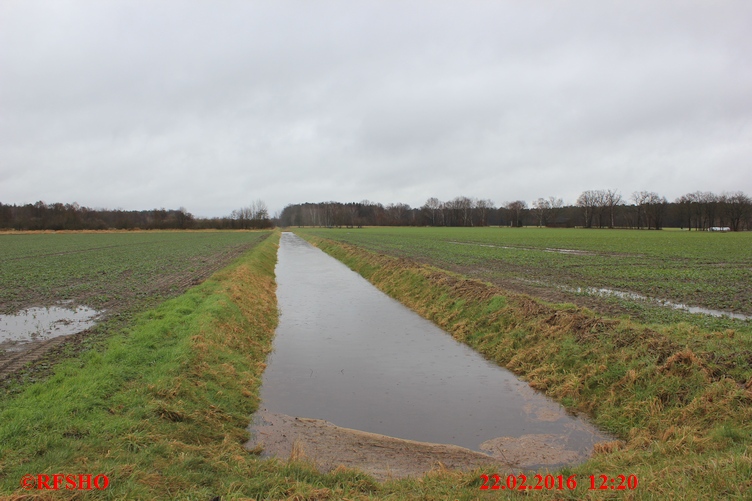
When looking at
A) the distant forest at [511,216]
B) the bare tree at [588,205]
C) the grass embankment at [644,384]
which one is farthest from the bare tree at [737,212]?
the grass embankment at [644,384]

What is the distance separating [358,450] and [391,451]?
552mm

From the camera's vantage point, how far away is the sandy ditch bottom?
21.5 feet

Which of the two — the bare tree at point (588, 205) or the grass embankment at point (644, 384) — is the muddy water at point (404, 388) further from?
the bare tree at point (588, 205)

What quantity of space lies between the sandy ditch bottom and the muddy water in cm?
21

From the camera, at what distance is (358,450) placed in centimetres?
710

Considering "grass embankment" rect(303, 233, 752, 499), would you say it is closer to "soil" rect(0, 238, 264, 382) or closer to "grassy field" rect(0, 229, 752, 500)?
"grassy field" rect(0, 229, 752, 500)

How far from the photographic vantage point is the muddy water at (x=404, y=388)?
314 inches

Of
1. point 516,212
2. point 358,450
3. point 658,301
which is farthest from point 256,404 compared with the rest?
point 516,212

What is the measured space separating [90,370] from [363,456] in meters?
5.82

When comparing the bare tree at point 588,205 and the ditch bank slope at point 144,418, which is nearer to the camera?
the ditch bank slope at point 144,418

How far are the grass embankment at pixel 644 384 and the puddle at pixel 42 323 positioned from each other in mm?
12328

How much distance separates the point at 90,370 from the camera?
335 inches

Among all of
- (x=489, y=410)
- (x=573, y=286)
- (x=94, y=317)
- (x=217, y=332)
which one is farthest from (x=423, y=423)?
(x=573, y=286)

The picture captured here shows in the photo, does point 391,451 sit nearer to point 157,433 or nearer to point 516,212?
point 157,433
